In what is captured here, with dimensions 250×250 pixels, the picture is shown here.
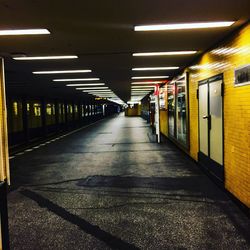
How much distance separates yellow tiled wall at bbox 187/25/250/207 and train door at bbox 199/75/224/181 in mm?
263

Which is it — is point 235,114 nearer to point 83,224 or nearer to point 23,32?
point 83,224

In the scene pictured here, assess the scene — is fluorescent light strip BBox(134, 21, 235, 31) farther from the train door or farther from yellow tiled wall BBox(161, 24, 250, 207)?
the train door

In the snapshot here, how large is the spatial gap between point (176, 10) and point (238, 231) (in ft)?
10.0

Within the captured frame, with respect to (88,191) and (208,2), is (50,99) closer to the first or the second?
(88,191)

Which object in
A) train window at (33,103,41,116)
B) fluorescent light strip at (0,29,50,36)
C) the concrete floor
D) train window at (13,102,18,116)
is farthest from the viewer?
train window at (33,103,41,116)

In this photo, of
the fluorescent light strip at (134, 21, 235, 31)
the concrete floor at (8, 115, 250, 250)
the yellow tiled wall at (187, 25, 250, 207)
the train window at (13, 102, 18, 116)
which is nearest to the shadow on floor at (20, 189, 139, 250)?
the concrete floor at (8, 115, 250, 250)

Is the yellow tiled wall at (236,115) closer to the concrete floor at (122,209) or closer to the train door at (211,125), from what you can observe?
the train door at (211,125)

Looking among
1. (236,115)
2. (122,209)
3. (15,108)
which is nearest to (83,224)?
(122,209)

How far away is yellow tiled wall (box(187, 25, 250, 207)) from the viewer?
14.4 ft

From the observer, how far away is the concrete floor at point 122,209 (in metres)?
3.60

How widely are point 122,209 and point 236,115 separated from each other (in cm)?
246

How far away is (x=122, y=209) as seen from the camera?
15.4 ft

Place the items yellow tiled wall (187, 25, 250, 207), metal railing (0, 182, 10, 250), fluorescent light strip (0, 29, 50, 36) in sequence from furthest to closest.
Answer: fluorescent light strip (0, 29, 50, 36) < yellow tiled wall (187, 25, 250, 207) < metal railing (0, 182, 10, 250)

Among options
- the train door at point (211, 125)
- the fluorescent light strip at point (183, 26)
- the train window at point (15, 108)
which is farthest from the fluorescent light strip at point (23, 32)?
the train window at point (15, 108)
